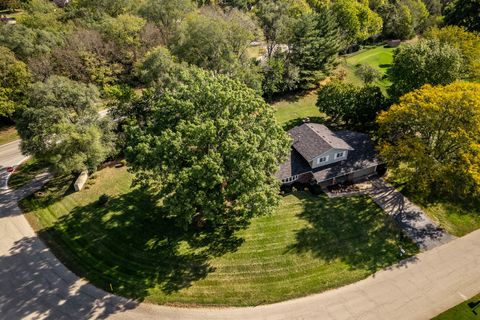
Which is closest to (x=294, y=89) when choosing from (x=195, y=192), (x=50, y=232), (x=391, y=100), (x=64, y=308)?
(x=391, y=100)

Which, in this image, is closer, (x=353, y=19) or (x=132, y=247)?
(x=132, y=247)

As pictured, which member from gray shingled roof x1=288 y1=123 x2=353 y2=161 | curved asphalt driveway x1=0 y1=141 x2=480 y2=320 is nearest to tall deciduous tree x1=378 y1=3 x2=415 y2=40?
gray shingled roof x1=288 y1=123 x2=353 y2=161

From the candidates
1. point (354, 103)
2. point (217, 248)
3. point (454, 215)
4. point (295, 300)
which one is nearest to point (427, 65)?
point (354, 103)

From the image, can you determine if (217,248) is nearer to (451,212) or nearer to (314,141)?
(314,141)

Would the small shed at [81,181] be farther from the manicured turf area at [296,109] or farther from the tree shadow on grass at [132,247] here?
the manicured turf area at [296,109]

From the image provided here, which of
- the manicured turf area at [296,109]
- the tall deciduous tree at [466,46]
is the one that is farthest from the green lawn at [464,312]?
the tall deciduous tree at [466,46]

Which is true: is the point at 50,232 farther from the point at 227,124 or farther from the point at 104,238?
the point at 227,124

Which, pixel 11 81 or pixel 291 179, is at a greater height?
pixel 11 81
